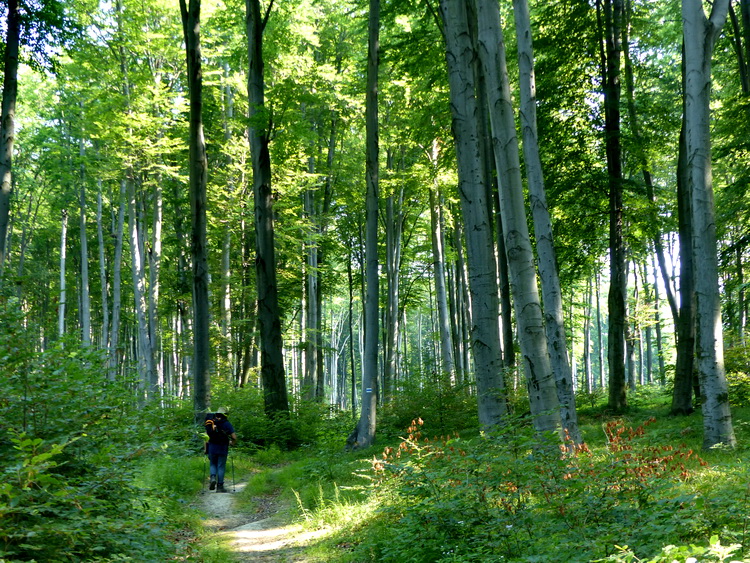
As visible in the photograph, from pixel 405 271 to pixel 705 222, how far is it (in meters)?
21.6

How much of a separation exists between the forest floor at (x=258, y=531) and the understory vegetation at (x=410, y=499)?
240 mm

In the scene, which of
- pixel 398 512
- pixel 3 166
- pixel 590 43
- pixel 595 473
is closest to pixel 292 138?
pixel 3 166

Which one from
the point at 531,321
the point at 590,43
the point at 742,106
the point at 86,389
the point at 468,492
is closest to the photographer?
the point at 468,492

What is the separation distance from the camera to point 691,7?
27.2 feet

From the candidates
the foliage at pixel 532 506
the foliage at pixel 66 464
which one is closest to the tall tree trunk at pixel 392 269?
the foliage at pixel 532 506

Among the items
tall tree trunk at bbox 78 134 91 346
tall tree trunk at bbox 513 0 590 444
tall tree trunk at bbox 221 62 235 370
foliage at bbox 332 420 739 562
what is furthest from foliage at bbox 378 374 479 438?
tall tree trunk at bbox 78 134 91 346

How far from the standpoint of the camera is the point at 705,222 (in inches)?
319

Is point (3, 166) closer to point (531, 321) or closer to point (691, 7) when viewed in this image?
point (531, 321)

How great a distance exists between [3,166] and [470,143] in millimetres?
8442

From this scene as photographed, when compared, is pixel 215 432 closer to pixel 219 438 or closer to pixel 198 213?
pixel 219 438

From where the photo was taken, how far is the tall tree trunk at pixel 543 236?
7758 mm

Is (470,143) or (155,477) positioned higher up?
(470,143)

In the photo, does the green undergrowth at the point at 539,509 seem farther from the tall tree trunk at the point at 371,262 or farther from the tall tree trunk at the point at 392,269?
the tall tree trunk at the point at 392,269

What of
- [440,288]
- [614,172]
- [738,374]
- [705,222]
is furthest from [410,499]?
[440,288]
